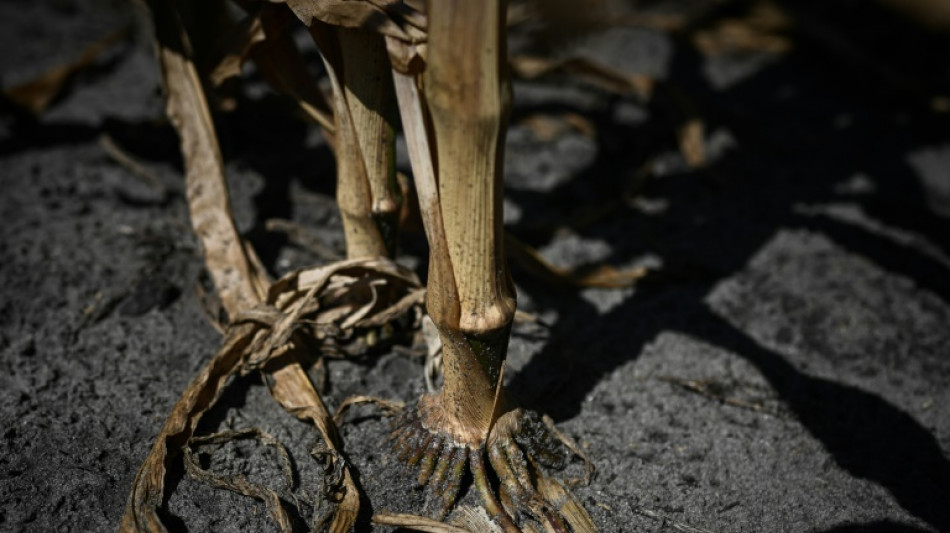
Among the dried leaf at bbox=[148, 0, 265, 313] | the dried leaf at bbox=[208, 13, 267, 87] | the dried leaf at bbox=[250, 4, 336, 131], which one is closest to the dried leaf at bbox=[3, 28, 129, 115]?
the dried leaf at bbox=[148, 0, 265, 313]

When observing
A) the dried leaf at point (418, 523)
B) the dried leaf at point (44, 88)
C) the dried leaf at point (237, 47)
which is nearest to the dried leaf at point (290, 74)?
the dried leaf at point (237, 47)

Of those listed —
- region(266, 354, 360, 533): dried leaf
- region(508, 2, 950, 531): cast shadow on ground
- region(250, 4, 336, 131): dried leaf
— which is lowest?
region(508, 2, 950, 531): cast shadow on ground

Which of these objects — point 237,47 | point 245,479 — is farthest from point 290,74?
point 245,479

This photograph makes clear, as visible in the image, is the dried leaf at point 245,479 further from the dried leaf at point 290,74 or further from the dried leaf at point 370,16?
the dried leaf at point 370,16

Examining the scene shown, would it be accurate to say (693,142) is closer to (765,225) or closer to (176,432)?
(765,225)

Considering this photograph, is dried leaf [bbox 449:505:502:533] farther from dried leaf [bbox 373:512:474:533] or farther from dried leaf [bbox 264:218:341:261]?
dried leaf [bbox 264:218:341:261]

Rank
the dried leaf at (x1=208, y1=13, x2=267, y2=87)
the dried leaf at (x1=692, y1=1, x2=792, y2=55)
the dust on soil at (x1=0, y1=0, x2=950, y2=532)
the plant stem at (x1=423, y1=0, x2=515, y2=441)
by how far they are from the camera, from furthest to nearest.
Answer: the dried leaf at (x1=692, y1=1, x2=792, y2=55)
the dried leaf at (x1=208, y1=13, x2=267, y2=87)
the dust on soil at (x1=0, y1=0, x2=950, y2=532)
the plant stem at (x1=423, y1=0, x2=515, y2=441)

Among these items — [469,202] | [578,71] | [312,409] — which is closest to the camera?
[469,202]

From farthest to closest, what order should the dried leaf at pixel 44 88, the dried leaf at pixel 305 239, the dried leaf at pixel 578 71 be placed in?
the dried leaf at pixel 44 88 → the dried leaf at pixel 578 71 → the dried leaf at pixel 305 239
